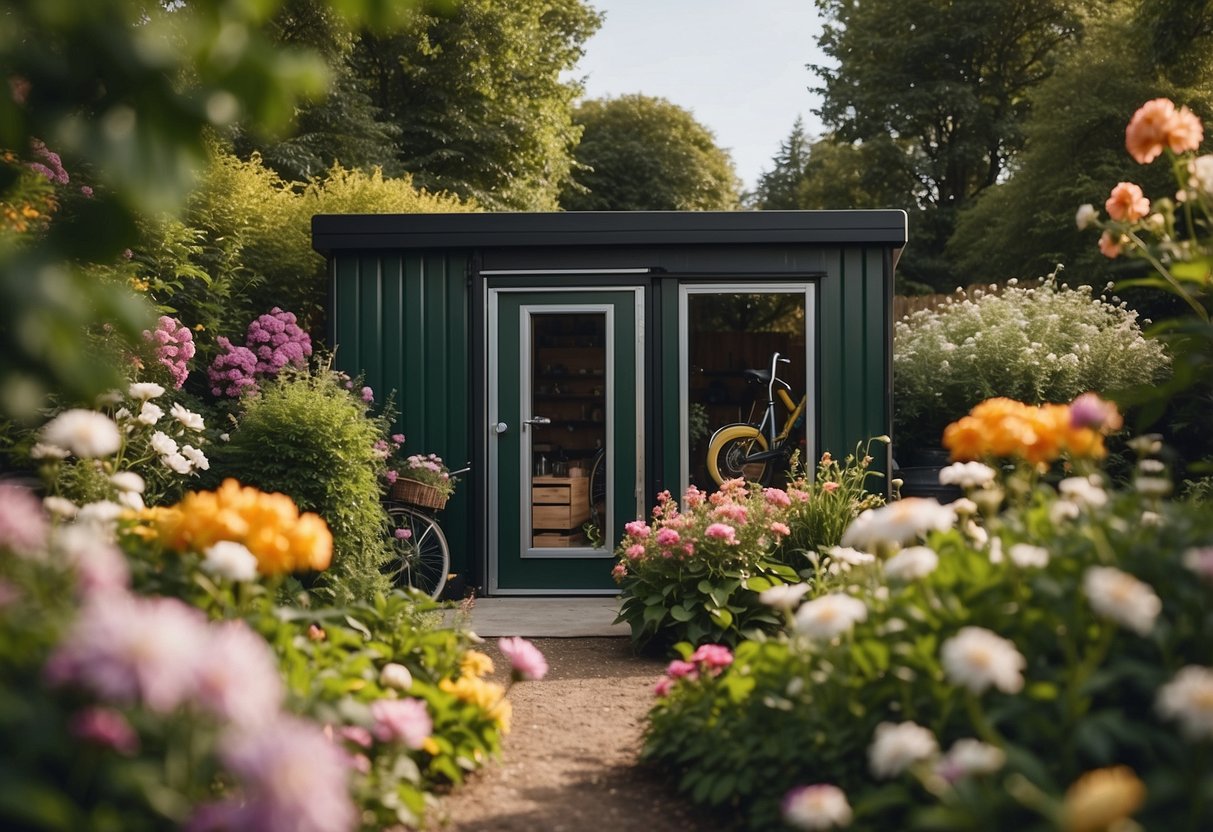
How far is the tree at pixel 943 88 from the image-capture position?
69.8 ft

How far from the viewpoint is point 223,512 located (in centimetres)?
250

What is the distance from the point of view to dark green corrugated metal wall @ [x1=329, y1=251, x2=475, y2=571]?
730 centimetres

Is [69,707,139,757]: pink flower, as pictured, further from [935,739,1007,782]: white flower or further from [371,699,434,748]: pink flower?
[935,739,1007,782]: white flower

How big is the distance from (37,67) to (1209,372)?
2982 millimetres

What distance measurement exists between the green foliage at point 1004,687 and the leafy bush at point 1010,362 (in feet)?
20.6

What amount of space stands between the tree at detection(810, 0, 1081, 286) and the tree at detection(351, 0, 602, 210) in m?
6.96

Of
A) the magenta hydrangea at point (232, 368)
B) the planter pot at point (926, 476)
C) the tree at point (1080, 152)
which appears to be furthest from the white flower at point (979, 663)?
the tree at point (1080, 152)

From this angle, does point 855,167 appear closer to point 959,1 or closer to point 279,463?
point 959,1

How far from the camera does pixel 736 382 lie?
27.7 feet

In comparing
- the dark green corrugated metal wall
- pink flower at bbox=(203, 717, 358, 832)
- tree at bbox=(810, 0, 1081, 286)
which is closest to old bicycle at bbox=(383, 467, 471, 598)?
the dark green corrugated metal wall

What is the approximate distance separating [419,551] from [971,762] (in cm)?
533

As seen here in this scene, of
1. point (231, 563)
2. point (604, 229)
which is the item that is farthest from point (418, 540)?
point (231, 563)

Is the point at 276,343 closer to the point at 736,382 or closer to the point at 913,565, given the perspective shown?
the point at 736,382

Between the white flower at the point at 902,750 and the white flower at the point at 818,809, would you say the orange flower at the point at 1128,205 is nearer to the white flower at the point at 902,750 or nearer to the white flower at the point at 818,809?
the white flower at the point at 902,750
